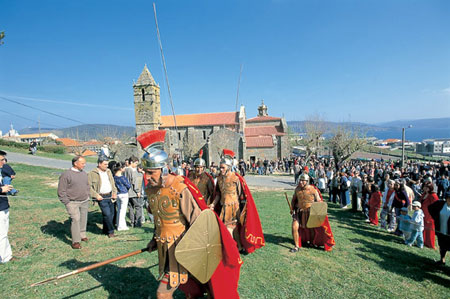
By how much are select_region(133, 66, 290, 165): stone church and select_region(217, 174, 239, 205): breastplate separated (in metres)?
29.9

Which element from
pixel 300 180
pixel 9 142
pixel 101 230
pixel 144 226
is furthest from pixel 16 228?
pixel 9 142

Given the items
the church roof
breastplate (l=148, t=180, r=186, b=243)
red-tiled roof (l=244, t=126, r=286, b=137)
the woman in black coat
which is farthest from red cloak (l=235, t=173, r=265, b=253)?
the church roof

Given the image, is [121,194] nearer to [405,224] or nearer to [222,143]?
[405,224]

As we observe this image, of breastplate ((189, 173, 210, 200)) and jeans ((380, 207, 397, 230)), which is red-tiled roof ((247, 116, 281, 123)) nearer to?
jeans ((380, 207, 397, 230))

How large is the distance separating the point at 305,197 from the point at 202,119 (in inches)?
1709

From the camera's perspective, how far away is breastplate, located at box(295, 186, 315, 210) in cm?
565

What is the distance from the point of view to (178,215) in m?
2.98

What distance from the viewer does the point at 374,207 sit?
852 cm

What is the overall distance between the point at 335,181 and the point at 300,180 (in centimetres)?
733

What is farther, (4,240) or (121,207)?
(121,207)

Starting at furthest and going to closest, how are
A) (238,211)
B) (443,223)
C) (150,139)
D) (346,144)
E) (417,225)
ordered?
(346,144) < (417,225) < (238,211) < (443,223) < (150,139)

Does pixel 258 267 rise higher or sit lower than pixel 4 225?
lower

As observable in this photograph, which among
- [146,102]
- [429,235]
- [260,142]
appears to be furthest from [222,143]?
[429,235]

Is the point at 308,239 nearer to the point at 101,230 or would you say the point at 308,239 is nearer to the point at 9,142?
the point at 101,230
